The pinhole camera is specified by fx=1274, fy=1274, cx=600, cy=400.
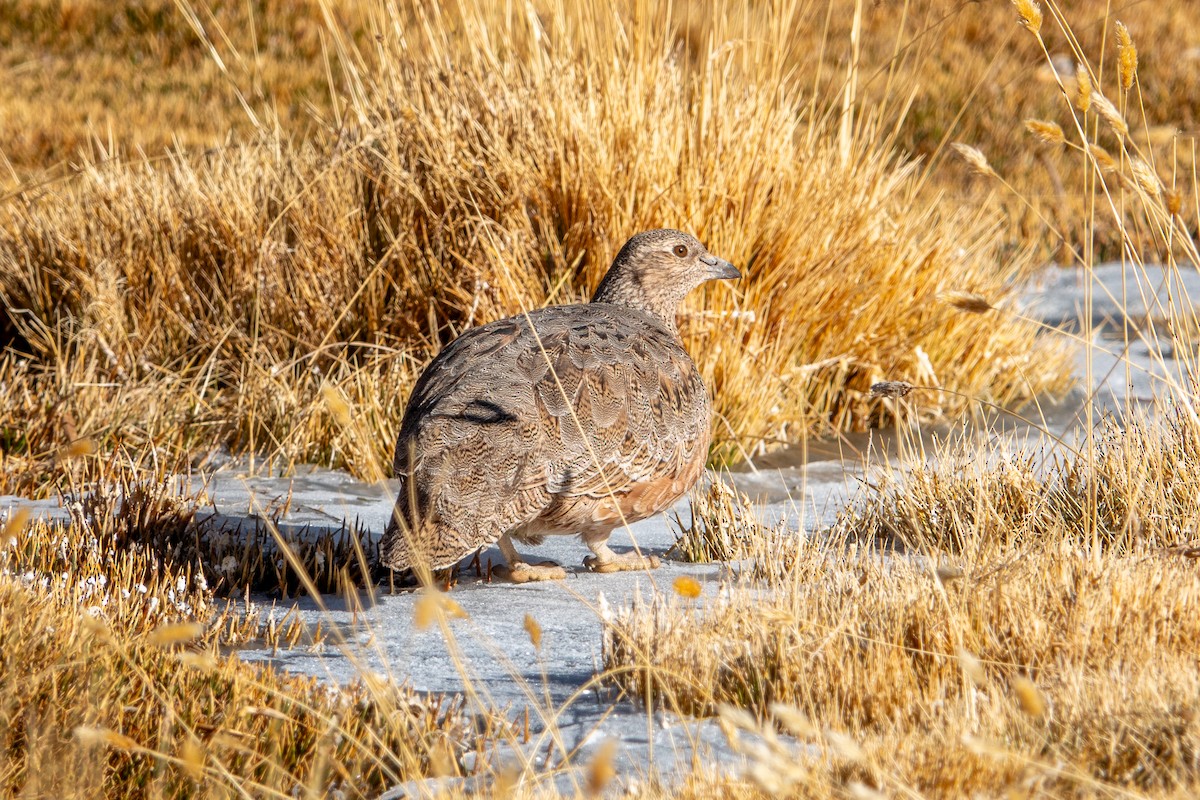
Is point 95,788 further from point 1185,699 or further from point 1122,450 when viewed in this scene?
point 1122,450

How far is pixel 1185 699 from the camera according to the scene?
2248 mm

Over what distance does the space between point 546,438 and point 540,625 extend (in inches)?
20.9

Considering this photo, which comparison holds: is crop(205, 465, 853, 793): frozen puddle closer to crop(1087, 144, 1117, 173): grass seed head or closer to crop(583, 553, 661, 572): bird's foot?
crop(583, 553, 661, 572): bird's foot

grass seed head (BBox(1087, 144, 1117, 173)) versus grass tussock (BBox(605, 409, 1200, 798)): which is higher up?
grass seed head (BBox(1087, 144, 1117, 173))

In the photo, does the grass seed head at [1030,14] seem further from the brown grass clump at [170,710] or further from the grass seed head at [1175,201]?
the brown grass clump at [170,710]

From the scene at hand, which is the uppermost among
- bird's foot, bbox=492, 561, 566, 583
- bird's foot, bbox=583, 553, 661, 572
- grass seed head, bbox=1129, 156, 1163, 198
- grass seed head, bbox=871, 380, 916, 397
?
grass seed head, bbox=1129, 156, 1163, 198

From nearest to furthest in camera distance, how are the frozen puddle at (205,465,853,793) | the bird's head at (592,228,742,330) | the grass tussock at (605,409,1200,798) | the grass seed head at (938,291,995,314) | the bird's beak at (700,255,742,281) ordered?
1. the grass tussock at (605,409,1200,798)
2. the frozen puddle at (205,465,853,793)
3. the grass seed head at (938,291,995,314)
4. the bird's head at (592,228,742,330)
5. the bird's beak at (700,255,742,281)

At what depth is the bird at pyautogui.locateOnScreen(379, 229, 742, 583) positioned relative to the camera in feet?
11.2

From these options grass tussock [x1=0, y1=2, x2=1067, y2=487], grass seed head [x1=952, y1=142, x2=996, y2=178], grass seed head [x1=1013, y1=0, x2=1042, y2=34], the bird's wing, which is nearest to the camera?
grass seed head [x1=1013, y1=0, x2=1042, y2=34]

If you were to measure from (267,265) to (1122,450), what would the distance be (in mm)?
3852

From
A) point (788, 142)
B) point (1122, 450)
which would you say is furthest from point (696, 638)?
point (788, 142)

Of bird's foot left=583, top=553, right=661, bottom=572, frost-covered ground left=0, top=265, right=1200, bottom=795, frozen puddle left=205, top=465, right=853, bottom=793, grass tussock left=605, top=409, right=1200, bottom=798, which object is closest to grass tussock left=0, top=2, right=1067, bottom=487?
frost-covered ground left=0, top=265, right=1200, bottom=795

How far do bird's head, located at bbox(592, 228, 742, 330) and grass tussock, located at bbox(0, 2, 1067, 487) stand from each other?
58 centimetres

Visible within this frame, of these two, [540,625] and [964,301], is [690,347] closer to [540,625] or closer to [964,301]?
[540,625]
